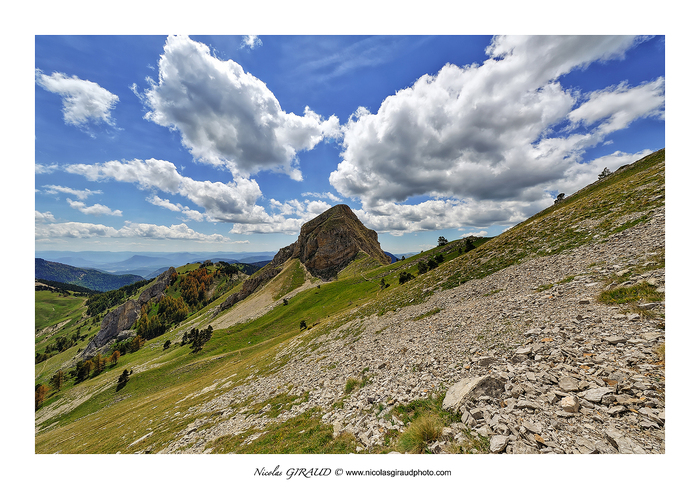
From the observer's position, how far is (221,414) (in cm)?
1611

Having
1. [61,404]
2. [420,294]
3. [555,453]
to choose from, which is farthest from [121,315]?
[555,453]

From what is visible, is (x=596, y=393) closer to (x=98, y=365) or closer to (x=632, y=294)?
(x=632, y=294)

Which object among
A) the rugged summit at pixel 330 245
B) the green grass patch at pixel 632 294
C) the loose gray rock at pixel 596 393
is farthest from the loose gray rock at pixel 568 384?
the rugged summit at pixel 330 245

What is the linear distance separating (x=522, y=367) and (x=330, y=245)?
146382mm

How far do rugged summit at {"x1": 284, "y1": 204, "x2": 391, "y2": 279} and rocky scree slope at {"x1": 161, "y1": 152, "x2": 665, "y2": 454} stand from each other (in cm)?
12300

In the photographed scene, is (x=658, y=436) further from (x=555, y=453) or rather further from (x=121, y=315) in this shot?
(x=121, y=315)

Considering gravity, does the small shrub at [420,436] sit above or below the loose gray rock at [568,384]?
below

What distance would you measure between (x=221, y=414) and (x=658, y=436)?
21.3m

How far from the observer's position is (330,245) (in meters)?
154

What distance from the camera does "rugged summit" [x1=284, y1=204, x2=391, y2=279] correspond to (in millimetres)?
148625

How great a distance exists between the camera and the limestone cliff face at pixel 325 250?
148 metres

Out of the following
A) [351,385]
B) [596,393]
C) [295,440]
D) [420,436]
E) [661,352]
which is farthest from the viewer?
[351,385]

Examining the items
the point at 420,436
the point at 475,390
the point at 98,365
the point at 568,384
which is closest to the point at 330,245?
the point at 98,365

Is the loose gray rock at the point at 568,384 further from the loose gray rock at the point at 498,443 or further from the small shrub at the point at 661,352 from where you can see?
the small shrub at the point at 661,352
